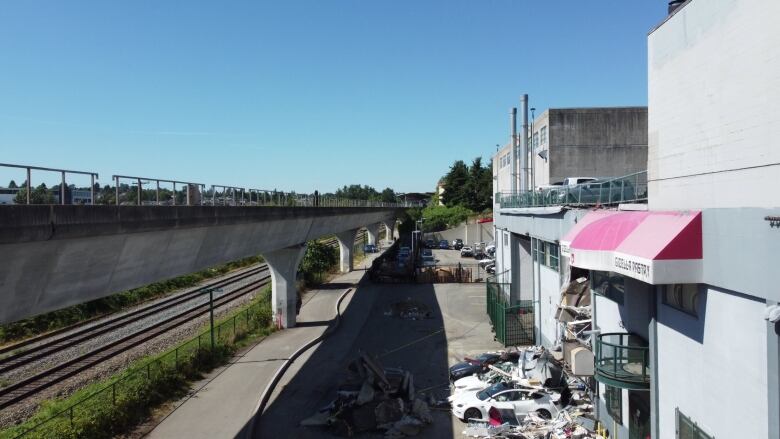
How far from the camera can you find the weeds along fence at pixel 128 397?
13.6 metres

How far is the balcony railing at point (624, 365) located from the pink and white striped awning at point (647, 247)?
6.15 ft

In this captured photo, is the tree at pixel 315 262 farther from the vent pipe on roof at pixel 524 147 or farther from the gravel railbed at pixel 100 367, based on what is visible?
the vent pipe on roof at pixel 524 147

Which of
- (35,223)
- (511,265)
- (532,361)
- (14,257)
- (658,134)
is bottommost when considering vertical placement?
(532,361)

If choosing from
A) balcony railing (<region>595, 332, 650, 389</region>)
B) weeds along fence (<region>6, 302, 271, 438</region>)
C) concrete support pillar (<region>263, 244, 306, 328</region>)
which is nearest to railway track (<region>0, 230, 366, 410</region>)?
weeds along fence (<region>6, 302, 271, 438</region>)

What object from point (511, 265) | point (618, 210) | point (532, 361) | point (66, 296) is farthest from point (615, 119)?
point (66, 296)

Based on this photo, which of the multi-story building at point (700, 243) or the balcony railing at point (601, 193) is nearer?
the multi-story building at point (700, 243)

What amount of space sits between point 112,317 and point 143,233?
21692 millimetres

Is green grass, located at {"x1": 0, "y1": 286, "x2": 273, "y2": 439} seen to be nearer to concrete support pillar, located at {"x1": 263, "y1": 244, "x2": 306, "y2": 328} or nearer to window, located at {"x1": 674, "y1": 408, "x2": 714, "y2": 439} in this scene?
concrete support pillar, located at {"x1": 263, "y1": 244, "x2": 306, "y2": 328}

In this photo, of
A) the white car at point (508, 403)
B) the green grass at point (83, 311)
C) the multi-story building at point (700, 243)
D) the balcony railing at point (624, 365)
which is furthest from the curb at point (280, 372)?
the green grass at point (83, 311)

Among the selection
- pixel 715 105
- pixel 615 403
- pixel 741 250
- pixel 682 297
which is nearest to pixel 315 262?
pixel 615 403

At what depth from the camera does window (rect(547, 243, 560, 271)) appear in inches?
751

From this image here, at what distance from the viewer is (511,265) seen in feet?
88.9

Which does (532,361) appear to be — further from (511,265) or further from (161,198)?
(161,198)

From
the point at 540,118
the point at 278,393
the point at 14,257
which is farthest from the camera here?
the point at 540,118
